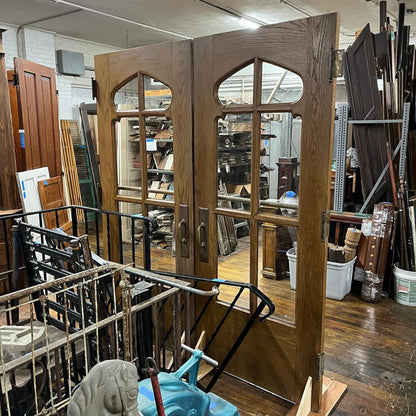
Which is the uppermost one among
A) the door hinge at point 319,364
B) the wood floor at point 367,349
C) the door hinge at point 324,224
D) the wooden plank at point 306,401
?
the door hinge at point 324,224

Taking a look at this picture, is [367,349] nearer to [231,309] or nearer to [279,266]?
[279,266]

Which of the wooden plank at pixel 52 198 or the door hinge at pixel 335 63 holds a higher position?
the door hinge at pixel 335 63

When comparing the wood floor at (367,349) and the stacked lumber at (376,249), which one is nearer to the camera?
the wood floor at (367,349)

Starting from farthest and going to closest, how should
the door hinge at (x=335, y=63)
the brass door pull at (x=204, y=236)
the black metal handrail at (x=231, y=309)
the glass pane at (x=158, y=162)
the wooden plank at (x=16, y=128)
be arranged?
the wooden plank at (x=16, y=128)
the glass pane at (x=158, y=162)
the brass door pull at (x=204, y=236)
the black metal handrail at (x=231, y=309)
the door hinge at (x=335, y=63)

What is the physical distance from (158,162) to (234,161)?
0.67 meters

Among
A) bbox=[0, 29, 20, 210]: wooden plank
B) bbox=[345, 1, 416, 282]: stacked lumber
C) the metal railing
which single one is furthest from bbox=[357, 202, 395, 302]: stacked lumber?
bbox=[0, 29, 20, 210]: wooden plank

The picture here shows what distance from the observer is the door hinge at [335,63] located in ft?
5.86

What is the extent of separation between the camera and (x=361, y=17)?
20.3ft

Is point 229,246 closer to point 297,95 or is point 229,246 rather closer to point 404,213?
point 297,95

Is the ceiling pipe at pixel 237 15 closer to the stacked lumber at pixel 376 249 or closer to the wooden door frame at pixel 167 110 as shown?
the wooden door frame at pixel 167 110

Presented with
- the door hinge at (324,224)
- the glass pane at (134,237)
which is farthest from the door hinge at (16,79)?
the door hinge at (324,224)

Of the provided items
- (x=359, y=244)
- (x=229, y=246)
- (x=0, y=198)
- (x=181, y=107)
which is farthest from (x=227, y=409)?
(x=0, y=198)

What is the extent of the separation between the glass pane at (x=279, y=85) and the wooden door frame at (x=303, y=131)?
1.5 inches

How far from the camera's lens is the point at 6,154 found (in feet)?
12.3
